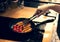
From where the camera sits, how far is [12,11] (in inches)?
209

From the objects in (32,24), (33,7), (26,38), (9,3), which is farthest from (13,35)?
(33,7)

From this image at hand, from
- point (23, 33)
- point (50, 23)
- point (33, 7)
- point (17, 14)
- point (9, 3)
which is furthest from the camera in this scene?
point (33, 7)

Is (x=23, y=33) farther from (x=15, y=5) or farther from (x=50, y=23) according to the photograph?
(x=15, y=5)

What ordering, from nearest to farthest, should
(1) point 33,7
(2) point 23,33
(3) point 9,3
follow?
(2) point 23,33, (3) point 9,3, (1) point 33,7

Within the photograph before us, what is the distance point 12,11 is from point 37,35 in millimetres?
1900

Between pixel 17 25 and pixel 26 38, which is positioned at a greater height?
pixel 17 25

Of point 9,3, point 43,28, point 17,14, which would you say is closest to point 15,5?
point 9,3

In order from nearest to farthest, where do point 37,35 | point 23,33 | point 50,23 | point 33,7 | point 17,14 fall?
point 23,33
point 37,35
point 50,23
point 17,14
point 33,7

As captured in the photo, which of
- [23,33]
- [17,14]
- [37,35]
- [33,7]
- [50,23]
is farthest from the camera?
[33,7]

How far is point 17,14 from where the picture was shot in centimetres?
504

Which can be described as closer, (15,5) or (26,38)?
(26,38)

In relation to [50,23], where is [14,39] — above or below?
below

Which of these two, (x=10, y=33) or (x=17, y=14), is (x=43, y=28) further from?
(x=17, y=14)

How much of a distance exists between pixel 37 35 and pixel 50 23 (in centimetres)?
53
